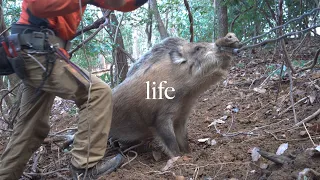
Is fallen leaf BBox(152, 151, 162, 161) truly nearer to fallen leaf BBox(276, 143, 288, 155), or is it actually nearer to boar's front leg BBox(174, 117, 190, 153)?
boar's front leg BBox(174, 117, 190, 153)

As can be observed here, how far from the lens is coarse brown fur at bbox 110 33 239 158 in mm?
4375

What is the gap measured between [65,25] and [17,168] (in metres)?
1.61

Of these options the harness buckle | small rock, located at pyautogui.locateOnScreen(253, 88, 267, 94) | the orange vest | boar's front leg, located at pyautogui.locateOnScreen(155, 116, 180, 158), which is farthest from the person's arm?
small rock, located at pyautogui.locateOnScreen(253, 88, 267, 94)

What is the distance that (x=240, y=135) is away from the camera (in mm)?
4508

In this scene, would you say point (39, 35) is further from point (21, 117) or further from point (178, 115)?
point (178, 115)

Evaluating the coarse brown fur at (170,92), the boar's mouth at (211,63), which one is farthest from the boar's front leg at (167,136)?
the boar's mouth at (211,63)

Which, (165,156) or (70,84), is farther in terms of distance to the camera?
(165,156)

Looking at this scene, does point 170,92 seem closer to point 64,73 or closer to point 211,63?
point 211,63

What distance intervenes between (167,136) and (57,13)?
6.35ft

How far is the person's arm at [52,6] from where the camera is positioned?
3.12m

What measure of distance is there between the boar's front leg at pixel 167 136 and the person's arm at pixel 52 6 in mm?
1783

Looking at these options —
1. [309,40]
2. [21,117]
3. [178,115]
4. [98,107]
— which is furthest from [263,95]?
[21,117]

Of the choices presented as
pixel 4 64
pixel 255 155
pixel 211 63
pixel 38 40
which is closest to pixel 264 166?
pixel 255 155

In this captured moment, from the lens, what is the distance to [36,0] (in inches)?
124
